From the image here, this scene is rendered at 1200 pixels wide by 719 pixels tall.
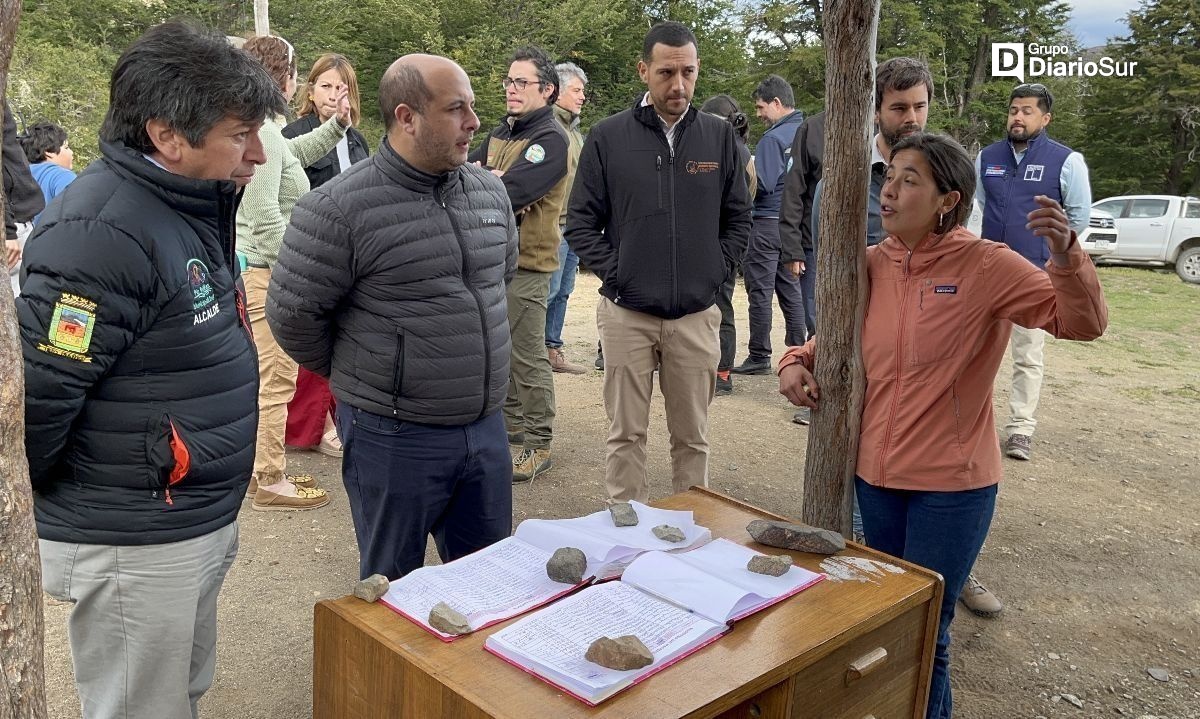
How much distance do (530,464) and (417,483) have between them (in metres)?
2.51

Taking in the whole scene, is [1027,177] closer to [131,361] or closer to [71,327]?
[131,361]

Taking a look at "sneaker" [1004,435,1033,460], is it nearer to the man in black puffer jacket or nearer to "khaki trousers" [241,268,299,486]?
"khaki trousers" [241,268,299,486]

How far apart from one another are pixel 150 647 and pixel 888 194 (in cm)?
225

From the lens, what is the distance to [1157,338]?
1048 centimetres

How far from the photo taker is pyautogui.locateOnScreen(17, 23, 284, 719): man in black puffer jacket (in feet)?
6.38

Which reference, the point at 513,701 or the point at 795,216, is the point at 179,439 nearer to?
the point at 513,701

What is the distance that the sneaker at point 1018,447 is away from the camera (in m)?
5.92

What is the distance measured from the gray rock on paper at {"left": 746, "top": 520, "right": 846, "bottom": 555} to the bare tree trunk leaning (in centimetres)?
50

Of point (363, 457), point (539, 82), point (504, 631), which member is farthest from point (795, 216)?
point (504, 631)

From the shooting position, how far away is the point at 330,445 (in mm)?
5598

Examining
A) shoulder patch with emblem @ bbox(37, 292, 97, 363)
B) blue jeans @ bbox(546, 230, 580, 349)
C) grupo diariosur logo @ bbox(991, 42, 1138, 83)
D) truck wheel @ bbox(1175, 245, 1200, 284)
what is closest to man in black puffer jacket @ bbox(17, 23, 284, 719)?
shoulder patch with emblem @ bbox(37, 292, 97, 363)

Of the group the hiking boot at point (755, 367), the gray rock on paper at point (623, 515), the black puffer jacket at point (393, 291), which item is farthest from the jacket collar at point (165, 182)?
the hiking boot at point (755, 367)

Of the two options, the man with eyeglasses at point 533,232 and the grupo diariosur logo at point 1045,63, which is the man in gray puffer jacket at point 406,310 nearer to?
the man with eyeglasses at point 533,232

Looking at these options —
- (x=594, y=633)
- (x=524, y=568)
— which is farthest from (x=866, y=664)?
(x=524, y=568)
